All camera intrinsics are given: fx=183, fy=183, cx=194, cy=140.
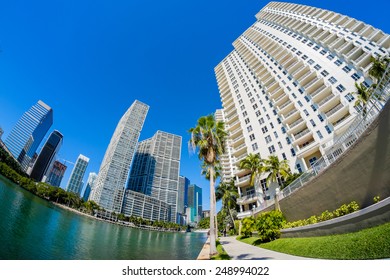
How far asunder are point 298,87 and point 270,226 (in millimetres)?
35768

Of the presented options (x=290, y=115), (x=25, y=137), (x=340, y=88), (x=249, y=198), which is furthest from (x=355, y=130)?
(x=25, y=137)

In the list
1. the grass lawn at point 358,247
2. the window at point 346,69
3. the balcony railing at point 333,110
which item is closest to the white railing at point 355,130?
the grass lawn at point 358,247

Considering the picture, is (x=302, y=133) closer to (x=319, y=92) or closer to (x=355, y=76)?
(x=319, y=92)

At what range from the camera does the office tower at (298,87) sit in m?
33.2

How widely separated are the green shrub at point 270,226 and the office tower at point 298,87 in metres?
Answer: 17.5

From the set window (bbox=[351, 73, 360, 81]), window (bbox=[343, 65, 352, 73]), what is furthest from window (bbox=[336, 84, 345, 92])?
window (bbox=[343, 65, 352, 73])

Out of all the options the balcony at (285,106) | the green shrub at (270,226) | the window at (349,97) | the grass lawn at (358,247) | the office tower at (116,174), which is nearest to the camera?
the grass lawn at (358,247)

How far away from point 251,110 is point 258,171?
2073 centimetres

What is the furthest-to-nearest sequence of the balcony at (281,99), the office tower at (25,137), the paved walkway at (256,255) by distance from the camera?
the office tower at (25,137) → the balcony at (281,99) → the paved walkway at (256,255)

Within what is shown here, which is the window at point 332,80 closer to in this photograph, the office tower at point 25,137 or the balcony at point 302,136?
the balcony at point 302,136

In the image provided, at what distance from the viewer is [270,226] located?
17.5m
